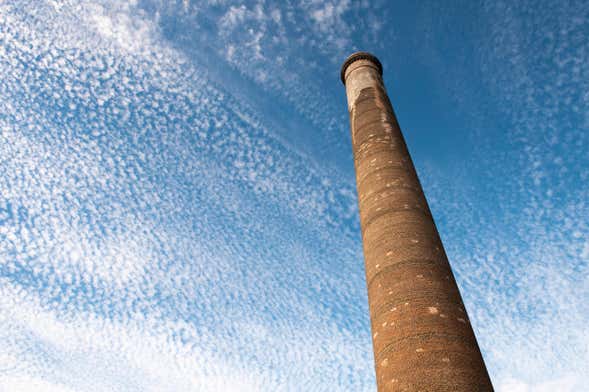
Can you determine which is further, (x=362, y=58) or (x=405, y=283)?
(x=362, y=58)

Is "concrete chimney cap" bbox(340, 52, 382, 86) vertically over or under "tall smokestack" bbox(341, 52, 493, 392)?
over

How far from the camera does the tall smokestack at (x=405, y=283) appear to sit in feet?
14.7

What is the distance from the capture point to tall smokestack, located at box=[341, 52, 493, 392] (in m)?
4.48

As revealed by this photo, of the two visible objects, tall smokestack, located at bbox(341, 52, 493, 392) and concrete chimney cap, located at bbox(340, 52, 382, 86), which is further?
concrete chimney cap, located at bbox(340, 52, 382, 86)

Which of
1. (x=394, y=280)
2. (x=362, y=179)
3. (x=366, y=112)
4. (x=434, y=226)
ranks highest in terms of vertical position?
(x=366, y=112)

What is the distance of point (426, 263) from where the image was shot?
5.50 meters

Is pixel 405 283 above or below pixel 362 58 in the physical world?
below

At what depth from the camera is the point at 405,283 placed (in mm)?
5289

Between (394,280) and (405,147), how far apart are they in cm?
314

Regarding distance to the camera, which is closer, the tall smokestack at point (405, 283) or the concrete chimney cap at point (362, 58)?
the tall smokestack at point (405, 283)

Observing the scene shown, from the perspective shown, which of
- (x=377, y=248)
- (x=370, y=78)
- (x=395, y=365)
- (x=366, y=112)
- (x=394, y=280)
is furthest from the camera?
(x=370, y=78)

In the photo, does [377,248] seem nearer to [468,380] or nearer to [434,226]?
[434,226]

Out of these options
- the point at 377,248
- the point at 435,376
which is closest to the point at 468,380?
the point at 435,376

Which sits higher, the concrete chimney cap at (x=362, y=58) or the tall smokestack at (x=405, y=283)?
the concrete chimney cap at (x=362, y=58)
